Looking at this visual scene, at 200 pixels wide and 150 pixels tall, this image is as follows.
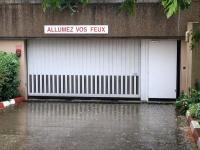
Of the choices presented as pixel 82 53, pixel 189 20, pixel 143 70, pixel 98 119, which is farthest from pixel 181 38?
pixel 98 119

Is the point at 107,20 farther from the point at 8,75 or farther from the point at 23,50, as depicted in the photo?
the point at 8,75

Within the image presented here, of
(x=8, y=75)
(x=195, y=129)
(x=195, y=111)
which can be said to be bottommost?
(x=195, y=129)

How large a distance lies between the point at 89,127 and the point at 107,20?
17.4 ft

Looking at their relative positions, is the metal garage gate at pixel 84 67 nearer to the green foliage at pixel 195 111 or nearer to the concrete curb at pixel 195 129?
the green foliage at pixel 195 111

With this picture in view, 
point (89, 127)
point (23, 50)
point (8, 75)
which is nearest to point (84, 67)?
point (23, 50)

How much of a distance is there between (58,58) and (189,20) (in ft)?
15.4

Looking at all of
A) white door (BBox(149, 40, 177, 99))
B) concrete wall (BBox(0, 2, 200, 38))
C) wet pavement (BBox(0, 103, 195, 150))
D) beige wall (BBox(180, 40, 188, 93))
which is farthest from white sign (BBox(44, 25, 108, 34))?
beige wall (BBox(180, 40, 188, 93))

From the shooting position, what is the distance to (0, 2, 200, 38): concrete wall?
15.6m

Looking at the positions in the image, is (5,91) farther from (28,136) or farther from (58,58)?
(28,136)

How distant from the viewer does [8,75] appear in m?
15.6

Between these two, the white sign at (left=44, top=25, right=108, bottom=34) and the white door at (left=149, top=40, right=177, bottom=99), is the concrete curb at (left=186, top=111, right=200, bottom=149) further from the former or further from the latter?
the white sign at (left=44, top=25, right=108, bottom=34)

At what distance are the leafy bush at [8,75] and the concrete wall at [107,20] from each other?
98 centimetres

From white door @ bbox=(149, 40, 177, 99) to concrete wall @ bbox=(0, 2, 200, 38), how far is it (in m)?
0.49

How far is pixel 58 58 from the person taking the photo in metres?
16.7
